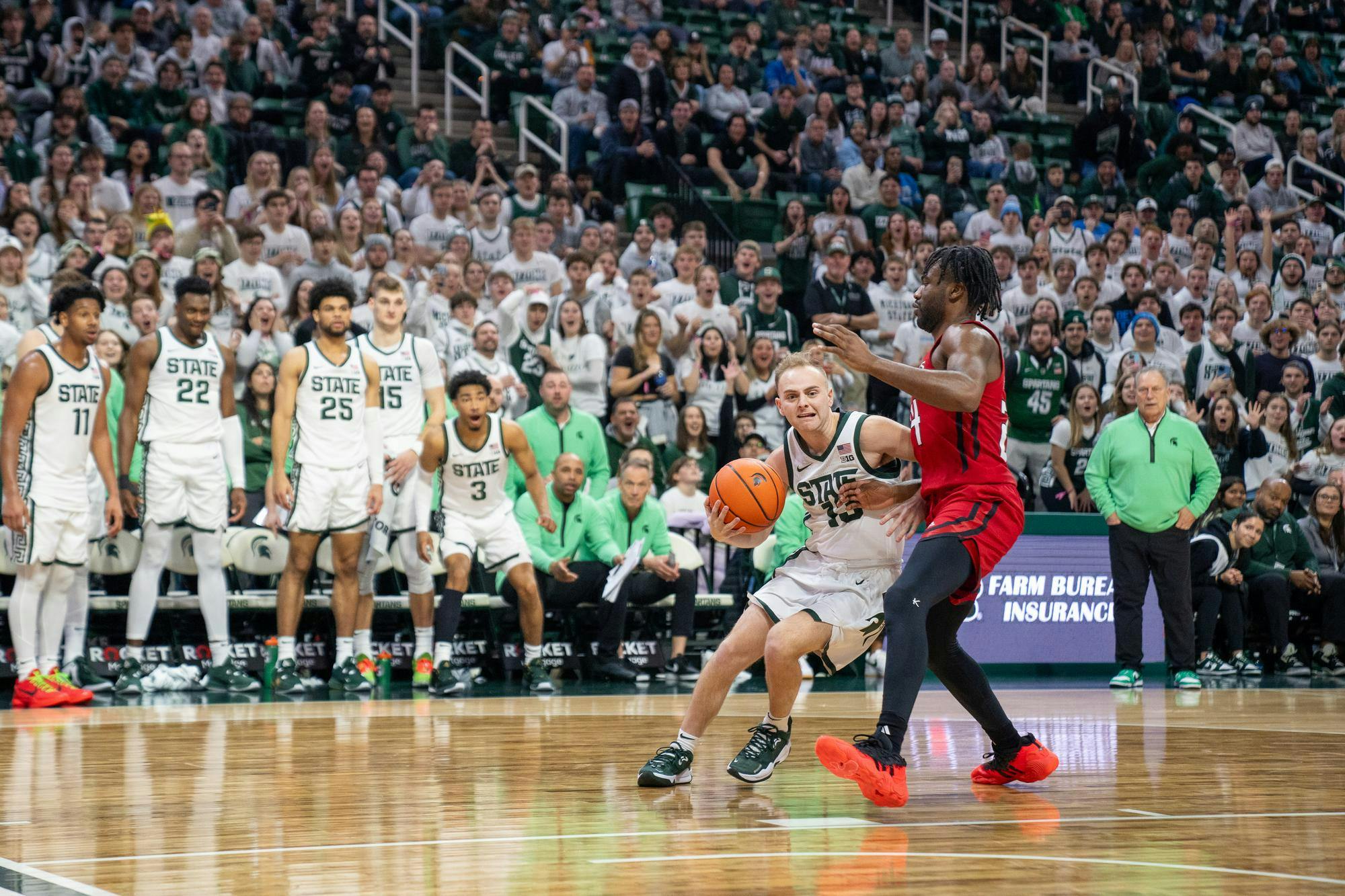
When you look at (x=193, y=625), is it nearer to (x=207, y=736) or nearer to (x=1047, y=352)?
(x=207, y=736)

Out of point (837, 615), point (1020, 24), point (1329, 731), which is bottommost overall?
point (1329, 731)

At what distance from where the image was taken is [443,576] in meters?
10.9

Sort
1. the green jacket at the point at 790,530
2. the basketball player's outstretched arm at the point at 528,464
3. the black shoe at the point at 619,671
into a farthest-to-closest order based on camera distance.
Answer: the black shoe at the point at 619,671 < the green jacket at the point at 790,530 < the basketball player's outstretched arm at the point at 528,464

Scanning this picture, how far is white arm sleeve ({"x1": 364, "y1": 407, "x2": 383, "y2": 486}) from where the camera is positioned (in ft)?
31.3

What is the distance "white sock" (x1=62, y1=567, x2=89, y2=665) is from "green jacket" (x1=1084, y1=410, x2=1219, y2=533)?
6.18m

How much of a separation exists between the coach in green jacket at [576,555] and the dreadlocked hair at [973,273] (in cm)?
541

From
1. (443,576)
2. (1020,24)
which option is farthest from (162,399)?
(1020,24)

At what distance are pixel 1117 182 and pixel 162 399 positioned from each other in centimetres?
1303

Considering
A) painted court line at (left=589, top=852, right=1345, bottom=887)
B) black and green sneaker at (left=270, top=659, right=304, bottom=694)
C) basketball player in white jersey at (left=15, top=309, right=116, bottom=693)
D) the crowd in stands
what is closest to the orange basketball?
painted court line at (left=589, top=852, right=1345, bottom=887)

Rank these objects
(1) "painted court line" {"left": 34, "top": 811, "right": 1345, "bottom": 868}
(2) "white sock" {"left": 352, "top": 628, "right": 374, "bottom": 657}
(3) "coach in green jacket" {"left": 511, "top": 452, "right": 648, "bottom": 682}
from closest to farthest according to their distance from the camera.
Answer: (1) "painted court line" {"left": 34, "top": 811, "right": 1345, "bottom": 868}
(2) "white sock" {"left": 352, "top": 628, "right": 374, "bottom": 657}
(3) "coach in green jacket" {"left": 511, "top": 452, "right": 648, "bottom": 682}

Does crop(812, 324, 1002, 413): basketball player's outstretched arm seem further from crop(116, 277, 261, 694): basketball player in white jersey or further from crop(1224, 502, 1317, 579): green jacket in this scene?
crop(1224, 502, 1317, 579): green jacket

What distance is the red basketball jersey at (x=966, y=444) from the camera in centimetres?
527

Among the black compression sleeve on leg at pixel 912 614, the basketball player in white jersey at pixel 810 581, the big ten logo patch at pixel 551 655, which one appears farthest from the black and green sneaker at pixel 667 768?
the big ten logo patch at pixel 551 655

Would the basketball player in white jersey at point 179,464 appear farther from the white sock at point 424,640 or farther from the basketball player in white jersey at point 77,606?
the white sock at point 424,640
